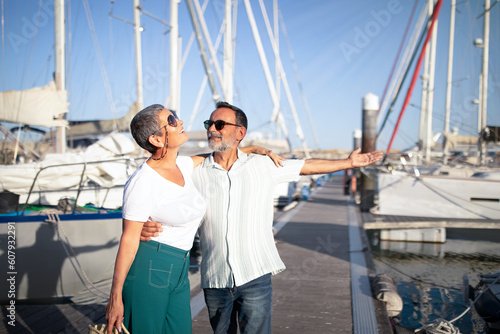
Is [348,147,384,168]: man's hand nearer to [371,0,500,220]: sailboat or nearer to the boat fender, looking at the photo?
the boat fender

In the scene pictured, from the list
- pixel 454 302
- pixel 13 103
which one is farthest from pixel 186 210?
pixel 13 103

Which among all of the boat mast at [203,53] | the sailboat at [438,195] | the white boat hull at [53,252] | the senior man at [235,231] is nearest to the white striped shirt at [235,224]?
the senior man at [235,231]

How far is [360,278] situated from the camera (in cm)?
562

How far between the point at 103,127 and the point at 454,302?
14521mm

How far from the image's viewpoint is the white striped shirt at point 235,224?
91.2 inches

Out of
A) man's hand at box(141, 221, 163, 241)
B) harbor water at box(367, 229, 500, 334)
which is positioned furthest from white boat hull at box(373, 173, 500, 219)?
man's hand at box(141, 221, 163, 241)

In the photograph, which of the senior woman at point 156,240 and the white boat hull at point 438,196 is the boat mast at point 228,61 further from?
the senior woman at point 156,240

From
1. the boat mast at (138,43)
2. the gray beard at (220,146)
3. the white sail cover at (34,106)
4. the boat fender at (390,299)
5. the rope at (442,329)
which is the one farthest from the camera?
the boat mast at (138,43)

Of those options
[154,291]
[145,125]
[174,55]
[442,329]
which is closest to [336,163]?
[145,125]

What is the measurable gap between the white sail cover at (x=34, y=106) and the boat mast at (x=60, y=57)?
1.26 feet

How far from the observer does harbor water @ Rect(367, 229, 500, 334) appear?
17.8 feet

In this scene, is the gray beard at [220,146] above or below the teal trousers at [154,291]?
above

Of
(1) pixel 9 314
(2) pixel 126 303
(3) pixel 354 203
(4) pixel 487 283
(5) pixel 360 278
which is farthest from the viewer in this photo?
(3) pixel 354 203

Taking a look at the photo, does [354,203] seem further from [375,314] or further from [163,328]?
[163,328]
